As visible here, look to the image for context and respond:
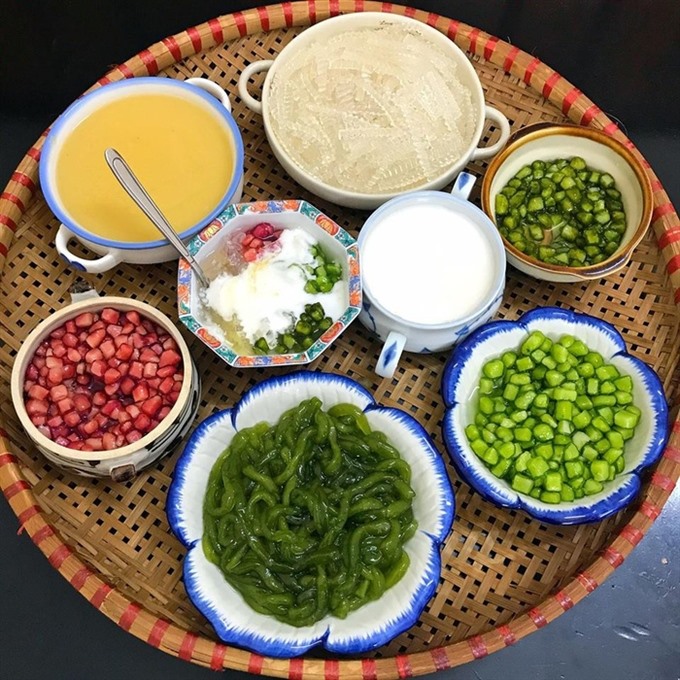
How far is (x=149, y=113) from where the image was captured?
2.05 metres

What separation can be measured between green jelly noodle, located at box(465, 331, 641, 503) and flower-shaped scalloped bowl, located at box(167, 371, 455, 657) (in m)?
0.17

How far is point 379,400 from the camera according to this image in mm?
1985

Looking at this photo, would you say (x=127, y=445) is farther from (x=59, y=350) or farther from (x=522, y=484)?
(x=522, y=484)

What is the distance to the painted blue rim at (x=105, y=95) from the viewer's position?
72.7 inches

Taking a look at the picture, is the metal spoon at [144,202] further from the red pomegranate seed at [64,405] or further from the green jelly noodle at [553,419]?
the green jelly noodle at [553,419]

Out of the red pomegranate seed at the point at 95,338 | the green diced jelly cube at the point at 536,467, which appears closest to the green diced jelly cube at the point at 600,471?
the green diced jelly cube at the point at 536,467

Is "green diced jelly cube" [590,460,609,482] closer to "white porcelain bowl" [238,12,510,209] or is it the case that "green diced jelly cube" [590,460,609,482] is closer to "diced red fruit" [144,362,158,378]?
"white porcelain bowl" [238,12,510,209]

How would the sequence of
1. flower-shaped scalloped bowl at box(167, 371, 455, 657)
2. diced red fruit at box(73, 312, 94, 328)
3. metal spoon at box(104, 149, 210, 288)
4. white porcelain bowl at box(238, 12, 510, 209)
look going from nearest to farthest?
flower-shaped scalloped bowl at box(167, 371, 455, 657)
metal spoon at box(104, 149, 210, 288)
diced red fruit at box(73, 312, 94, 328)
white porcelain bowl at box(238, 12, 510, 209)

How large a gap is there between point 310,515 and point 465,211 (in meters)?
0.87

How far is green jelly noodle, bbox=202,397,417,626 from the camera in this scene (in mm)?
1656

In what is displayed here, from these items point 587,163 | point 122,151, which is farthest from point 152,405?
point 587,163

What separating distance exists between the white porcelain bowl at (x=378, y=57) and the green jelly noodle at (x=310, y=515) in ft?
1.87

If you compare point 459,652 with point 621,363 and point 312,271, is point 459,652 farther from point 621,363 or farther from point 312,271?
point 312,271

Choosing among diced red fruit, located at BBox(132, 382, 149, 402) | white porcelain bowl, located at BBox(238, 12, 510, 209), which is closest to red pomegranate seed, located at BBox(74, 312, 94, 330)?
diced red fruit, located at BBox(132, 382, 149, 402)
